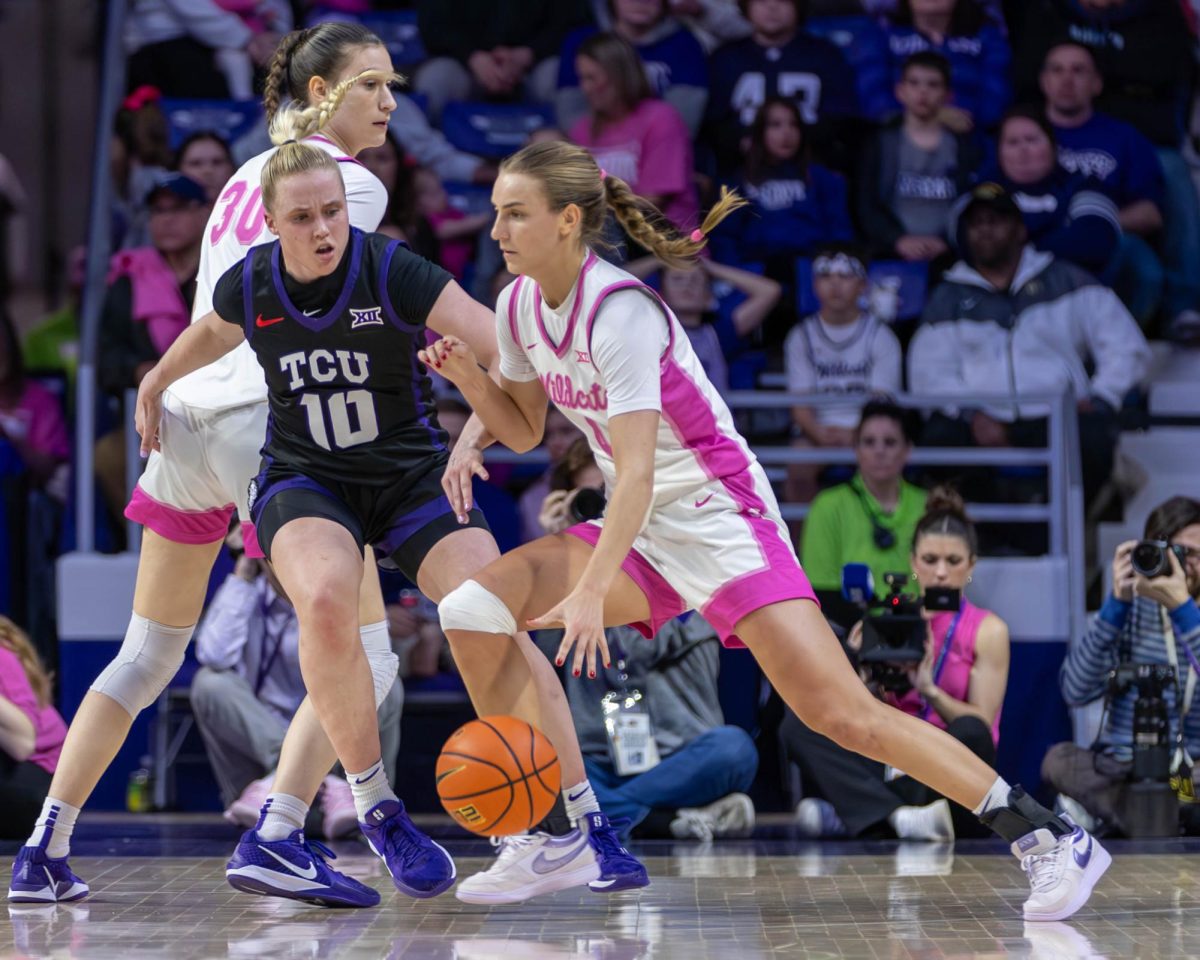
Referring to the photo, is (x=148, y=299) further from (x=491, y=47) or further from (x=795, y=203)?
(x=795, y=203)

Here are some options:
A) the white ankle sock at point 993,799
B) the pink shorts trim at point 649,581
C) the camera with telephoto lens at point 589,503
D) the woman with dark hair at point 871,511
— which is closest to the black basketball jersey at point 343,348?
the pink shorts trim at point 649,581

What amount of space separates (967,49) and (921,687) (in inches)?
159

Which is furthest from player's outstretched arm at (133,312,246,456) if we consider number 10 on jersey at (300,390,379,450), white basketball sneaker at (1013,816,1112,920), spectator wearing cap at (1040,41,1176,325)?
spectator wearing cap at (1040,41,1176,325)

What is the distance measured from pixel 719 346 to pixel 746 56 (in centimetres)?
168

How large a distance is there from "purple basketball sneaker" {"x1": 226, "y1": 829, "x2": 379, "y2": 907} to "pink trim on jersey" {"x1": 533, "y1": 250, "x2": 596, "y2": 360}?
4.32 ft

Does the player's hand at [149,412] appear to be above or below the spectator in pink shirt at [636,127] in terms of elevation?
below

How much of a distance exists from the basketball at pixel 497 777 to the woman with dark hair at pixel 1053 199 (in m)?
5.22

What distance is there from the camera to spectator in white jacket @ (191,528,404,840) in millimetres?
6348

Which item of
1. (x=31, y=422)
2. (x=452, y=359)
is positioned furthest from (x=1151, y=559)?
(x=31, y=422)

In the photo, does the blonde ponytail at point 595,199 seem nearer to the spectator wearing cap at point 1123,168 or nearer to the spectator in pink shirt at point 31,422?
the spectator in pink shirt at point 31,422

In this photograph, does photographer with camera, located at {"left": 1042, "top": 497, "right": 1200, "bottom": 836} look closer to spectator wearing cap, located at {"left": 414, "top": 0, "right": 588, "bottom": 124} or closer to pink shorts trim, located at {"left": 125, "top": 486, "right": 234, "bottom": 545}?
pink shorts trim, located at {"left": 125, "top": 486, "right": 234, "bottom": 545}

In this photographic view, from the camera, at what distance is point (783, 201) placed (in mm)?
8492

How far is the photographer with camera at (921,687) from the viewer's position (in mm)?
6043

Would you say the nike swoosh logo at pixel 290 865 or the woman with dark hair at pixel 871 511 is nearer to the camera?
the nike swoosh logo at pixel 290 865
